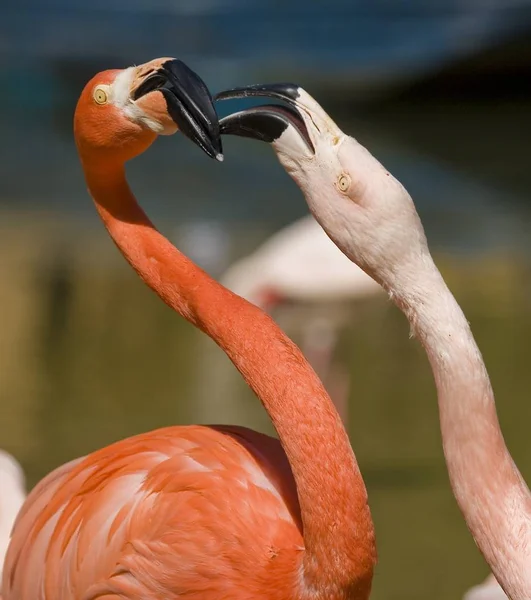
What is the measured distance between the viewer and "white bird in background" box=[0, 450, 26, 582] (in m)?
3.29

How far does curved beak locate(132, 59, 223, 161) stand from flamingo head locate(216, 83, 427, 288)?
0.23 feet

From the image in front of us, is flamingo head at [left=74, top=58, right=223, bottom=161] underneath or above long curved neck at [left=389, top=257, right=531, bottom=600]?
above

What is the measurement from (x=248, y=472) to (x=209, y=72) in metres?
9.89

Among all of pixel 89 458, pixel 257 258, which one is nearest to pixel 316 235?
pixel 257 258

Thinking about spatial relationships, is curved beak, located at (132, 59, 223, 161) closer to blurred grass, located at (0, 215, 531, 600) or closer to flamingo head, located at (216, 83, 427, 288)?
flamingo head, located at (216, 83, 427, 288)

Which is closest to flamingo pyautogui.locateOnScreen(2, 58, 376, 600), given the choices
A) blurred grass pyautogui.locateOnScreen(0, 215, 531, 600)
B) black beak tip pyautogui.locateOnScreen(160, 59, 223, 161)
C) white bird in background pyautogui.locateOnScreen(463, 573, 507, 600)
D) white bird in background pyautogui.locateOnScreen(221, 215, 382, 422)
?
black beak tip pyautogui.locateOnScreen(160, 59, 223, 161)

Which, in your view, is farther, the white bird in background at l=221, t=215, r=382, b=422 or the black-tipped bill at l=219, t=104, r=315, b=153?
the white bird in background at l=221, t=215, r=382, b=422

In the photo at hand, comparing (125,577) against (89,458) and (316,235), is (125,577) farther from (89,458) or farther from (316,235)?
(316,235)

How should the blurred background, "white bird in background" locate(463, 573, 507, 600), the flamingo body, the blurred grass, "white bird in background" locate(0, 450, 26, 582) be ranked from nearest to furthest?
the flamingo body → "white bird in background" locate(463, 573, 507, 600) → "white bird in background" locate(0, 450, 26, 582) → the blurred grass → the blurred background

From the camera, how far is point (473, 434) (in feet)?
7.49

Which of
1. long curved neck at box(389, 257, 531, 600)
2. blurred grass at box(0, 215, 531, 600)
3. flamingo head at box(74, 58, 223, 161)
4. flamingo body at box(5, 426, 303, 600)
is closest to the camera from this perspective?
long curved neck at box(389, 257, 531, 600)

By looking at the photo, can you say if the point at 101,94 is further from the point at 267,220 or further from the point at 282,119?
the point at 267,220

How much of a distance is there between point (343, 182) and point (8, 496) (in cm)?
161

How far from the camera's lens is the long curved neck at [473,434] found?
2.27 meters
